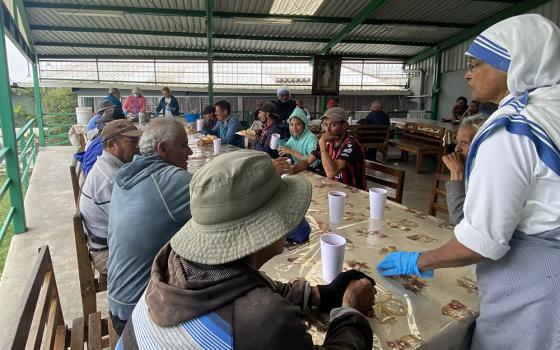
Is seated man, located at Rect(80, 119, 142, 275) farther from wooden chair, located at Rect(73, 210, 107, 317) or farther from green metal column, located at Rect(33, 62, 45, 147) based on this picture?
green metal column, located at Rect(33, 62, 45, 147)

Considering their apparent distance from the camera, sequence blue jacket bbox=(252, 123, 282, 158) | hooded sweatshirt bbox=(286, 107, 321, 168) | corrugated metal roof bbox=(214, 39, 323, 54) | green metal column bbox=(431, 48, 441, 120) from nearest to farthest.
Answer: hooded sweatshirt bbox=(286, 107, 321, 168)
blue jacket bbox=(252, 123, 282, 158)
corrugated metal roof bbox=(214, 39, 323, 54)
green metal column bbox=(431, 48, 441, 120)

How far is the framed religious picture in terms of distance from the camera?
12.0 meters

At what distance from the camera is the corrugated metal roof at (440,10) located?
384 inches

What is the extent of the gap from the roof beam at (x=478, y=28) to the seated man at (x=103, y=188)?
11.0m

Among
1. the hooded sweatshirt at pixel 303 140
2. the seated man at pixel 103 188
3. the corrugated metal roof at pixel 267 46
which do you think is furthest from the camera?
the corrugated metal roof at pixel 267 46

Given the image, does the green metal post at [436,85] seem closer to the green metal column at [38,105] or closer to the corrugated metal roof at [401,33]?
the corrugated metal roof at [401,33]

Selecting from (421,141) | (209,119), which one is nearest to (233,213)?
(209,119)

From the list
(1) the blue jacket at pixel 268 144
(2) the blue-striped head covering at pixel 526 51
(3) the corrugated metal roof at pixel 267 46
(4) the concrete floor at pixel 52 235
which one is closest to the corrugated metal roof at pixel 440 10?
(3) the corrugated metal roof at pixel 267 46

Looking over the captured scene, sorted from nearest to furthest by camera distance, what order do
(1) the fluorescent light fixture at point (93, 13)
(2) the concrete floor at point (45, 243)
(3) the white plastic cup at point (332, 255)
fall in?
(3) the white plastic cup at point (332, 255) < (2) the concrete floor at point (45, 243) < (1) the fluorescent light fixture at point (93, 13)

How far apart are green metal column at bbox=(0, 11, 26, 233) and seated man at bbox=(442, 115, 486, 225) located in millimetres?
4624

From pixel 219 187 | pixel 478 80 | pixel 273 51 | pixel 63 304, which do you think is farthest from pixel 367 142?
pixel 219 187

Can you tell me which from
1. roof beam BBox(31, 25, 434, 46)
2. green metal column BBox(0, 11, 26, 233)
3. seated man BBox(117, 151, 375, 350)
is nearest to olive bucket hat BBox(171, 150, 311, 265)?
seated man BBox(117, 151, 375, 350)

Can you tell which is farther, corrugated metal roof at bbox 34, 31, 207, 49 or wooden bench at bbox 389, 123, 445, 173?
corrugated metal roof at bbox 34, 31, 207, 49

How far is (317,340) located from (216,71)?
541 inches
